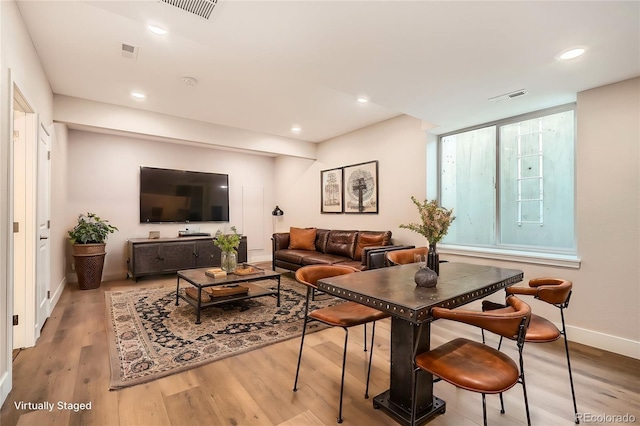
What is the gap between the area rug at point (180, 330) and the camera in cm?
236

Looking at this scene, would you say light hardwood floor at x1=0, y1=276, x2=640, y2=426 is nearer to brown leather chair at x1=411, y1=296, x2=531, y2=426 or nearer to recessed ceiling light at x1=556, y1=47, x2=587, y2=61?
brown leather chair at x1=411, y1=296, x2=531, y2=426

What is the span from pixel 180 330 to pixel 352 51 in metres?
2.99

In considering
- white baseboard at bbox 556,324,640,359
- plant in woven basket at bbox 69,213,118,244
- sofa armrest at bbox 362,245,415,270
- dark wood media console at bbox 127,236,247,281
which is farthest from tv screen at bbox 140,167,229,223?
white baseboard at bbox 556,324,640,359

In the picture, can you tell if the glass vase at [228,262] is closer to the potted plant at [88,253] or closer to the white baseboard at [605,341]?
the potted plant at [88,253]

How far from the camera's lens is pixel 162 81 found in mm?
3512

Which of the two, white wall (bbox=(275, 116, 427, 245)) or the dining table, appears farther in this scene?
white wall (bbox=(275, 116, 427, 245))

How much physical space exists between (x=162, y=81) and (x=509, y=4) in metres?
3.44

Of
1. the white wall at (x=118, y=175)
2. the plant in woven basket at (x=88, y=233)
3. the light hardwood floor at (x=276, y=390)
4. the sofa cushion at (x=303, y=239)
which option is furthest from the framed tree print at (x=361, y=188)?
the plant in woven basket at (x=88, y=233)

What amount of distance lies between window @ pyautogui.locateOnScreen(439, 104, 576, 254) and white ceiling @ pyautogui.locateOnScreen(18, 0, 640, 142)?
1.03ft

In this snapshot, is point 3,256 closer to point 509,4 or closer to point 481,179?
point 509,4

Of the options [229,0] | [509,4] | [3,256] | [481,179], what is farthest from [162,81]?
[481,179]

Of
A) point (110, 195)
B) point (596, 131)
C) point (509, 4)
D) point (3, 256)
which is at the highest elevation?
point (509, 4)

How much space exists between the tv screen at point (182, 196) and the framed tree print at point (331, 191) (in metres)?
2.15

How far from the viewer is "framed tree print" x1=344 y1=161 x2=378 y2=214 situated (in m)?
5.09
